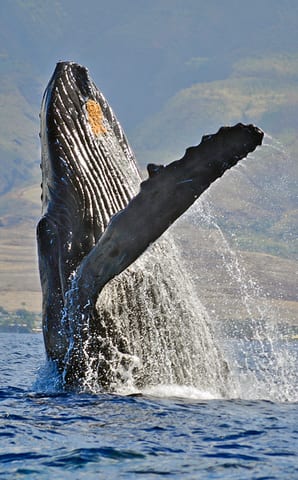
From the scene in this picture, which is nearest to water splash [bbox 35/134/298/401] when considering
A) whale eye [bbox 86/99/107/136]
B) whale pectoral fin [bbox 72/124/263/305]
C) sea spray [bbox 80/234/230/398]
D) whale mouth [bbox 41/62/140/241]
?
sea spray [bbox 80/234/230/398]

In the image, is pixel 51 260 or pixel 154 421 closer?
pixel 154 421

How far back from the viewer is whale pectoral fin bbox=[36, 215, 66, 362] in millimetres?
8875

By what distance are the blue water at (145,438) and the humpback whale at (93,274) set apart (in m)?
0.36

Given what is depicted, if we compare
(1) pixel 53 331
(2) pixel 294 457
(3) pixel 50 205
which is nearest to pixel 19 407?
(1) pixel 53 331

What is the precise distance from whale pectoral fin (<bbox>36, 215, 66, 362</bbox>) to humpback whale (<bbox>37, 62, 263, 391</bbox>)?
0.01 metres

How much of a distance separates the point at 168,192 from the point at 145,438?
6.86 feet

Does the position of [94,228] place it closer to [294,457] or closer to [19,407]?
[19,407]

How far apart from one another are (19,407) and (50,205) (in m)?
2.07

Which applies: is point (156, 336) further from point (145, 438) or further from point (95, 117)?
point (95, 117)

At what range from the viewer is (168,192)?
7590mm

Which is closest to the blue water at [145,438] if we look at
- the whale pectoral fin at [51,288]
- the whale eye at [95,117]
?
the whale pectoral fin at [51,288]

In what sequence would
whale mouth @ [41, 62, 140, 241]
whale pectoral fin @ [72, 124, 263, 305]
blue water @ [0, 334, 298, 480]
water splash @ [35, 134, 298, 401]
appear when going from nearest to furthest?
blue water @ [0, 334, 298, 480] → whale pectoral fin @ [72, 124, 263, 305] → water splash @ [35, 134, 298, 401] → whale mouth @ [41, 62, 140, 241]

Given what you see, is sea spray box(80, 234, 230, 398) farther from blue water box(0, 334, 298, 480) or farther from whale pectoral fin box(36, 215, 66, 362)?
whale pectoral fin box(36, 215, 66, 362)

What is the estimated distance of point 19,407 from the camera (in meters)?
8.70
